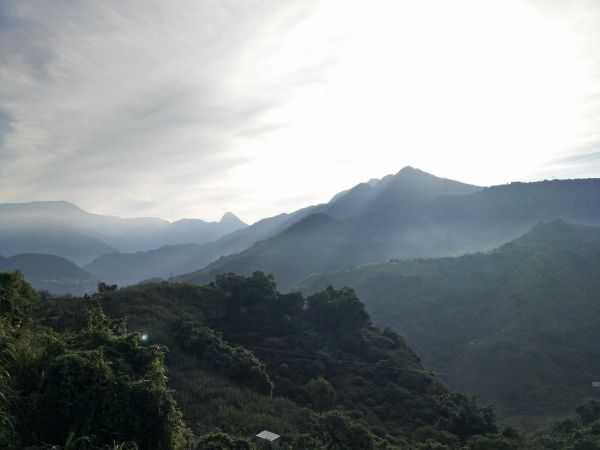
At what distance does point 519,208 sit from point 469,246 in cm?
2571

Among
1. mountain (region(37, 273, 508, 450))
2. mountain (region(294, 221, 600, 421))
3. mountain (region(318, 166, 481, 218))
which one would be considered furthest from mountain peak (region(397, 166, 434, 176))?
mountain (region(37, 273, 508, 450))

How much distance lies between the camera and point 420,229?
146 meters

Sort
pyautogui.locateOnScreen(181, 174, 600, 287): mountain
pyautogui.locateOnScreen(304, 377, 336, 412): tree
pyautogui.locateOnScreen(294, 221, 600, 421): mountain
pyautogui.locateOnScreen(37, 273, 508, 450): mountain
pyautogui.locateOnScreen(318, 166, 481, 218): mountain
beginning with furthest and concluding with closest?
pyautogui.locateOnScreen(318, 166, 481, 218): mountain → pyautogui.locateOnScreen(181, 174, 600, 287): mountain → pyautogui.locateOnScreen(294, 221, 600, 421): mountain → pyautogui.locateOnScreen(304, 377, 336, 412): tree → pyautogui.locateOnScreen(37, 273, 508, 450): mountain

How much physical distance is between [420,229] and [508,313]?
3501 inches

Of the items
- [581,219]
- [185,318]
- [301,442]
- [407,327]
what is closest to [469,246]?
[581,219]

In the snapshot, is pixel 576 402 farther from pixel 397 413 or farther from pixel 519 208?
pixel 519 208

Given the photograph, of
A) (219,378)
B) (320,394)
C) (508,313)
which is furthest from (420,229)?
(219,378)

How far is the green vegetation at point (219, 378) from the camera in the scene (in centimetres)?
793

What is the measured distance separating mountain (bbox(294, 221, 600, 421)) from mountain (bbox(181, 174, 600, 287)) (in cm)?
3973

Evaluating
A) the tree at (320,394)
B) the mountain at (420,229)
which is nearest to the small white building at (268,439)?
the tree at (320,394)

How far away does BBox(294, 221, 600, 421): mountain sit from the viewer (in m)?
40.5

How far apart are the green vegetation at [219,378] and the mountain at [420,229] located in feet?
266

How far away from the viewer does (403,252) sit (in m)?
133

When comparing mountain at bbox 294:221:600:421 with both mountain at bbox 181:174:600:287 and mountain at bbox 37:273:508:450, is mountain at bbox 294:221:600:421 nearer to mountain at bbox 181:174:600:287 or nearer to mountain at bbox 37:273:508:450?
mountain at bbox 37:273:508:450
